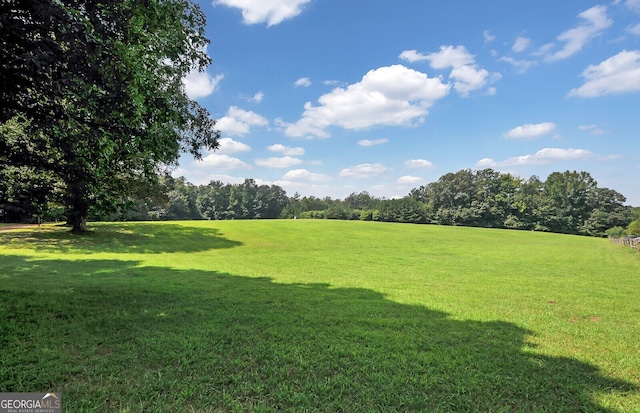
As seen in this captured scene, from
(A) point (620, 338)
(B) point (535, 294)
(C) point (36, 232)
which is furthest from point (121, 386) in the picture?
(C) point (36, 232)

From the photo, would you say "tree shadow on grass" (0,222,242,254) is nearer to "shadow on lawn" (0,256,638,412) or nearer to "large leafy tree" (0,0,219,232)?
"shadow on lawn" (0,256,638,412)

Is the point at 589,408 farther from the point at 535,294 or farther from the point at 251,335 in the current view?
the point at 535,294

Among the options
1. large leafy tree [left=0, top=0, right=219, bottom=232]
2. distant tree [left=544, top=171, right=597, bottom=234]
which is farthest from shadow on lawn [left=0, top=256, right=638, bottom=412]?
distant tree [left=544, top=171, right=597, bottom=234]

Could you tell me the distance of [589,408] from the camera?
3.50 m

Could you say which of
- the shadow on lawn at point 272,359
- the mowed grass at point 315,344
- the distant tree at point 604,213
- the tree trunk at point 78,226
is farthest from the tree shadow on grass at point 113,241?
the distant tree at point 604,213

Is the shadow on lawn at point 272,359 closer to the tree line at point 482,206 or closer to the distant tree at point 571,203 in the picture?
the tree line at point 482,206

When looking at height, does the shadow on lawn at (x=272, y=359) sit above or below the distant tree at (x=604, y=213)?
below

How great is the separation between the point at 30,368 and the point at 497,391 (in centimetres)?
593

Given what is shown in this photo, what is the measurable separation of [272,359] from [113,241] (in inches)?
884

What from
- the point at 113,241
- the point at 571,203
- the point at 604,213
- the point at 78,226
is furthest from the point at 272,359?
the point at 571,203

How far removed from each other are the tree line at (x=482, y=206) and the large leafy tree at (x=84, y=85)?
54422mm

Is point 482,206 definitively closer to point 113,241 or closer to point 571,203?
point 571,203

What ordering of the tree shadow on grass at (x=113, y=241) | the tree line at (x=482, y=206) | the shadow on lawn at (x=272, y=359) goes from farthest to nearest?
A: the tree line at (x=482, y=206)
the tree shadow on grass at (x=113, y=241)
the shadow on lawn at (x=272, y=359)

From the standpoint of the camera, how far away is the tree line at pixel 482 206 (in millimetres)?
68562
